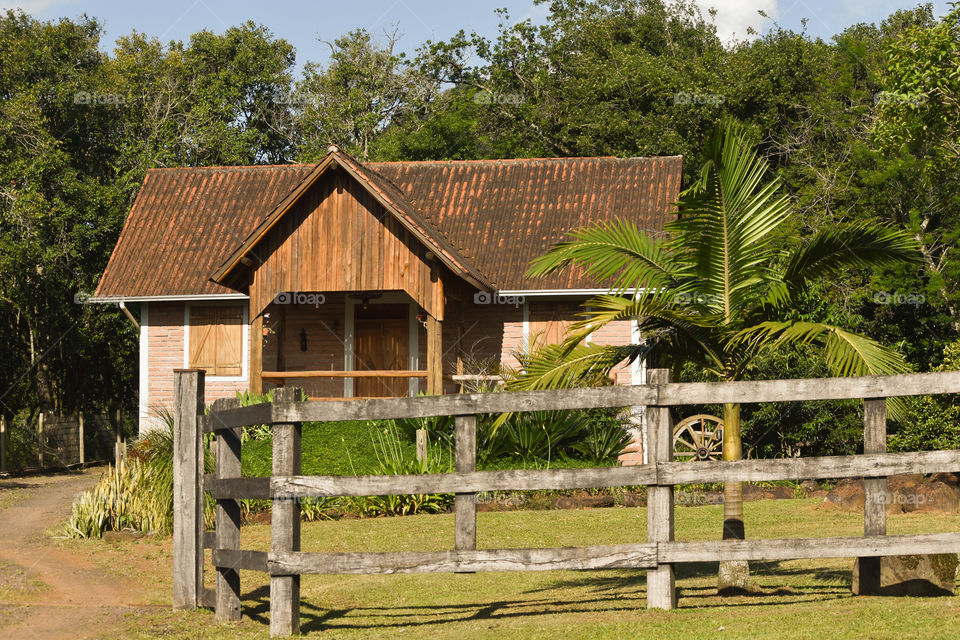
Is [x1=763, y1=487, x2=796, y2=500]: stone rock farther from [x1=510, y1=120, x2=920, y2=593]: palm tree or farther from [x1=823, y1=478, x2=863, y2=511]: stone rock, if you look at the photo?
[x1=510, y1=120, x2=920, y2=593]: palm tree

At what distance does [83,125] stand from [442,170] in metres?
15.6

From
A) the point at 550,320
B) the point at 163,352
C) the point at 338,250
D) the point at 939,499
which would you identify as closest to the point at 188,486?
the point at 939,499

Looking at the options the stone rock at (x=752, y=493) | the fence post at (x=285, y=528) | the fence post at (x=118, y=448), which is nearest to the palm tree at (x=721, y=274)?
the fence post at (x=285, y=528)

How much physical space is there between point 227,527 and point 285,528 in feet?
3.09

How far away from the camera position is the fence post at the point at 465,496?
7734 mm

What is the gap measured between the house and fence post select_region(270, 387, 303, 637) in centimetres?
1144

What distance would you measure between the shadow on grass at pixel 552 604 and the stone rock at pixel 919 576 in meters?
0.31

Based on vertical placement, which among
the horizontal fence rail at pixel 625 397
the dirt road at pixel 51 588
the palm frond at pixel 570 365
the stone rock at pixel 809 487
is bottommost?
the dirt road at pixel 51 588

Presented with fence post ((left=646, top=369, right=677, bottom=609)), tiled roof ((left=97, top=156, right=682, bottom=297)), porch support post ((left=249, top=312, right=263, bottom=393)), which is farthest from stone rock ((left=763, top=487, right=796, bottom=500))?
fence post ((left=646, top=369, right=677, bottom=609))

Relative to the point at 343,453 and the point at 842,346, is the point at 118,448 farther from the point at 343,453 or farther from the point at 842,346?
the point at 842,346

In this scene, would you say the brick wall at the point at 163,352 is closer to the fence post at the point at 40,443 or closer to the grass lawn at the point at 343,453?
the fence post at the point at 40,443

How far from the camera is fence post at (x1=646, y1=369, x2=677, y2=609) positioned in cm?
775

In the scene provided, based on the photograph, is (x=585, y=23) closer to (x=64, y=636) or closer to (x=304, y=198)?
(x=304, y=198)

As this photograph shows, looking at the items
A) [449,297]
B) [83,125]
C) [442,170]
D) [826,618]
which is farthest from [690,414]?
[83,125]
